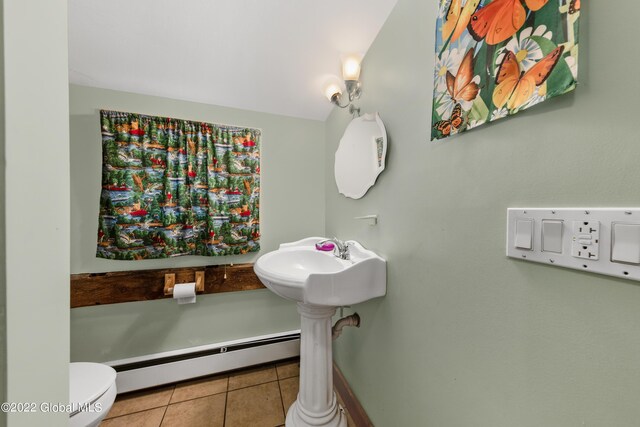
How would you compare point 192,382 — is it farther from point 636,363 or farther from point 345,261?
point 636,363

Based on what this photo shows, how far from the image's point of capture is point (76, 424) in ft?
2.89

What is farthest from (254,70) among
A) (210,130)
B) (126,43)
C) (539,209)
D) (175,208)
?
(539,209)

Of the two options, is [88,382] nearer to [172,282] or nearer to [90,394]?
[90,394]

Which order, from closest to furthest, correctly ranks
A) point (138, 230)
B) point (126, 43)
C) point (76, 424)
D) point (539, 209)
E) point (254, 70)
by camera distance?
point (539, 209) < point (76, 424) < point (126, 43) < point (254, 70) < point (138, 230)

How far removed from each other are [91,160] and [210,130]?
0.74 metres

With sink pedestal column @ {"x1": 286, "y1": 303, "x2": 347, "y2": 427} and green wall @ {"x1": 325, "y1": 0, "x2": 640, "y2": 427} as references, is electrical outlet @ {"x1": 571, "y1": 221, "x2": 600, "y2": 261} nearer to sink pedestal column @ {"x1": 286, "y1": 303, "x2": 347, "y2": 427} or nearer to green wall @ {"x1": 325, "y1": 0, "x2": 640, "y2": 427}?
green wall @ {"x1": 325, "y1": 0, "x2": 640, "y2": 427}

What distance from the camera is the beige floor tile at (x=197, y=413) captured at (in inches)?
49.5

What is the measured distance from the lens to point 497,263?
0.55 m

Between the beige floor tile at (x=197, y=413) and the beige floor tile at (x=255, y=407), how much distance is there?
0.18 ft

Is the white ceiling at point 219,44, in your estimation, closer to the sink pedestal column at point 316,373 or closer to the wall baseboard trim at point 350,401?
the sink pedestal column at point 316,373

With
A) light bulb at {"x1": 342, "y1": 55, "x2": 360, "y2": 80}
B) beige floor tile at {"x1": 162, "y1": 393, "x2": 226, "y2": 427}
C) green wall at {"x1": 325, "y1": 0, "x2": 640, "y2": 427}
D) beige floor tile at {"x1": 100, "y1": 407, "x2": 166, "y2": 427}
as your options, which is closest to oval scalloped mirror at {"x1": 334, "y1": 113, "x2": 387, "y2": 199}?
green wall at {"x1": 325, "y1": 0, "x2": 640, "y2": 427}

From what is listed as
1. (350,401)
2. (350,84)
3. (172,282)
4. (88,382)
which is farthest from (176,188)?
(350,401)

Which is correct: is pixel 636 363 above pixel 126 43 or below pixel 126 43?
below

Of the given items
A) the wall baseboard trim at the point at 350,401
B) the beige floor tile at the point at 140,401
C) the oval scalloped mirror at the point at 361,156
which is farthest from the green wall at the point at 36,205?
the beige floor tile at the point at 140,401
